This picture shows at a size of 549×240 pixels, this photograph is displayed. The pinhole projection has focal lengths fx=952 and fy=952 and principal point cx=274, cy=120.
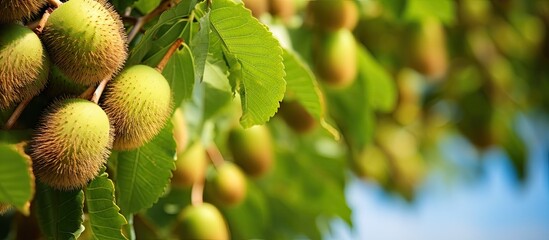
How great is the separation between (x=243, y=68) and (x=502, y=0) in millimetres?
2123

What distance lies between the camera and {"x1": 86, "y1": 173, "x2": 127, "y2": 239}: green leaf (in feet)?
4.04

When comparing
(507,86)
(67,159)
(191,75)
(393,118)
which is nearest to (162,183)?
(191,75)

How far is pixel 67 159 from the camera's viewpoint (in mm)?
1141

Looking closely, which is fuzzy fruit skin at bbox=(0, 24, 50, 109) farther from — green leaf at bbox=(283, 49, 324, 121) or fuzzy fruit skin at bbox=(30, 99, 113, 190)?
green leaf at bbox=(283, 49, 324, 121)

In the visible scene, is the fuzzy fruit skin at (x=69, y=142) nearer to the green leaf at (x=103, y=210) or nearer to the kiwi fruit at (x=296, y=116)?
the green leaf at (x=103, y=210)

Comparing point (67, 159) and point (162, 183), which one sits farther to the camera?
point (162, 183)

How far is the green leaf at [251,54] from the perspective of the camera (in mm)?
1264

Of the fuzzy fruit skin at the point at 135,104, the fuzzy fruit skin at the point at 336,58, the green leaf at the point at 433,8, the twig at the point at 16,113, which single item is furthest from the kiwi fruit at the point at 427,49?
the twig at the point at 16,113

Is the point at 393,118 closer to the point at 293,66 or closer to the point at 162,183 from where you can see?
the point at 293,66

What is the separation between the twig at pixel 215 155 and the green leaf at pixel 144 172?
0.61m

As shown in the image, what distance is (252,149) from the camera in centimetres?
207

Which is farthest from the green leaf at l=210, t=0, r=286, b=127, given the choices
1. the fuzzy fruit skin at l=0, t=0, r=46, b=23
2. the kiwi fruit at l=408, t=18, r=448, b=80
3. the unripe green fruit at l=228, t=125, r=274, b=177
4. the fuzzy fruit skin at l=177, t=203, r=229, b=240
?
the kiwi fruit at l=408, t=18, r=448, b=80

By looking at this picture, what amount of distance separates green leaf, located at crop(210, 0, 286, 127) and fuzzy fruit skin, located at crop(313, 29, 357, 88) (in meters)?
0.75

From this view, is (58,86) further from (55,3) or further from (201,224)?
(201,224)
